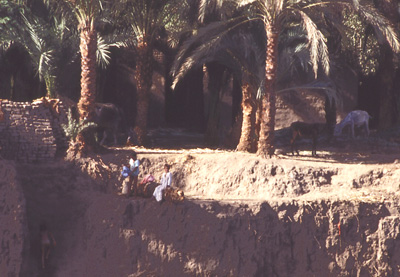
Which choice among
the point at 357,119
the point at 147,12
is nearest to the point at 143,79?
the point at 147,12

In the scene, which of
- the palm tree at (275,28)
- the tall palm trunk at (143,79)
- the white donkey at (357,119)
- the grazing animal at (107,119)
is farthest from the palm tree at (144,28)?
the white donkey at (357,119)

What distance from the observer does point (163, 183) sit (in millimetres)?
21141

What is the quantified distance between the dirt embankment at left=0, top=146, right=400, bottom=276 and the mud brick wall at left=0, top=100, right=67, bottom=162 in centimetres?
50

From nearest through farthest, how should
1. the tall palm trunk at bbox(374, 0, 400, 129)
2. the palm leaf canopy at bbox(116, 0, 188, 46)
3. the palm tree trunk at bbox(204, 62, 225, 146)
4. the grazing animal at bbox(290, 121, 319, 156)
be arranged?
1. the grazing animal at bbox(290, 121, 319, 156)
2. the palm leaf canopy at bbox(116, 0, 188, 46)
3. the palm tree trunk at bbox(204, 62, 225, 146)
4. the tall palm trunk at bbox(374, 0, 400, 129)

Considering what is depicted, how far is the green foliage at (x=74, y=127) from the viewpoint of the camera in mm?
23297

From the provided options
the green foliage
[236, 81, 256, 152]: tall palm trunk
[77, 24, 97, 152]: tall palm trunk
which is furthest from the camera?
[236, 81, 256, 152]: tall palm trunk

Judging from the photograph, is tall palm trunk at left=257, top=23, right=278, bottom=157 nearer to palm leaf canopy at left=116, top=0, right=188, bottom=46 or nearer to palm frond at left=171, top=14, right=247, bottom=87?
palm frond at left=171, top=14, right=247, bottom=87

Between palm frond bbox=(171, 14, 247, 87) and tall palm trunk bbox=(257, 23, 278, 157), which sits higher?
palm frond bbox=(171, 14, 247, 87)

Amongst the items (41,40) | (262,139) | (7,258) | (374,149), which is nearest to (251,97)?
(262,139)

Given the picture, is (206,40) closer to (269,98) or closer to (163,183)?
(269,98)

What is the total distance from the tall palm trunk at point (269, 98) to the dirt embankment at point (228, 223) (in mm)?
866

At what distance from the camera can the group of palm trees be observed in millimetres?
23922

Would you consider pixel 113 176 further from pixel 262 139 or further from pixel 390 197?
pixel 390 197

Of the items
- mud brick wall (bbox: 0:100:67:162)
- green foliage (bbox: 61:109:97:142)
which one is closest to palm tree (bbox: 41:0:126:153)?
green foliage (bbox: 61:109:97:142)
